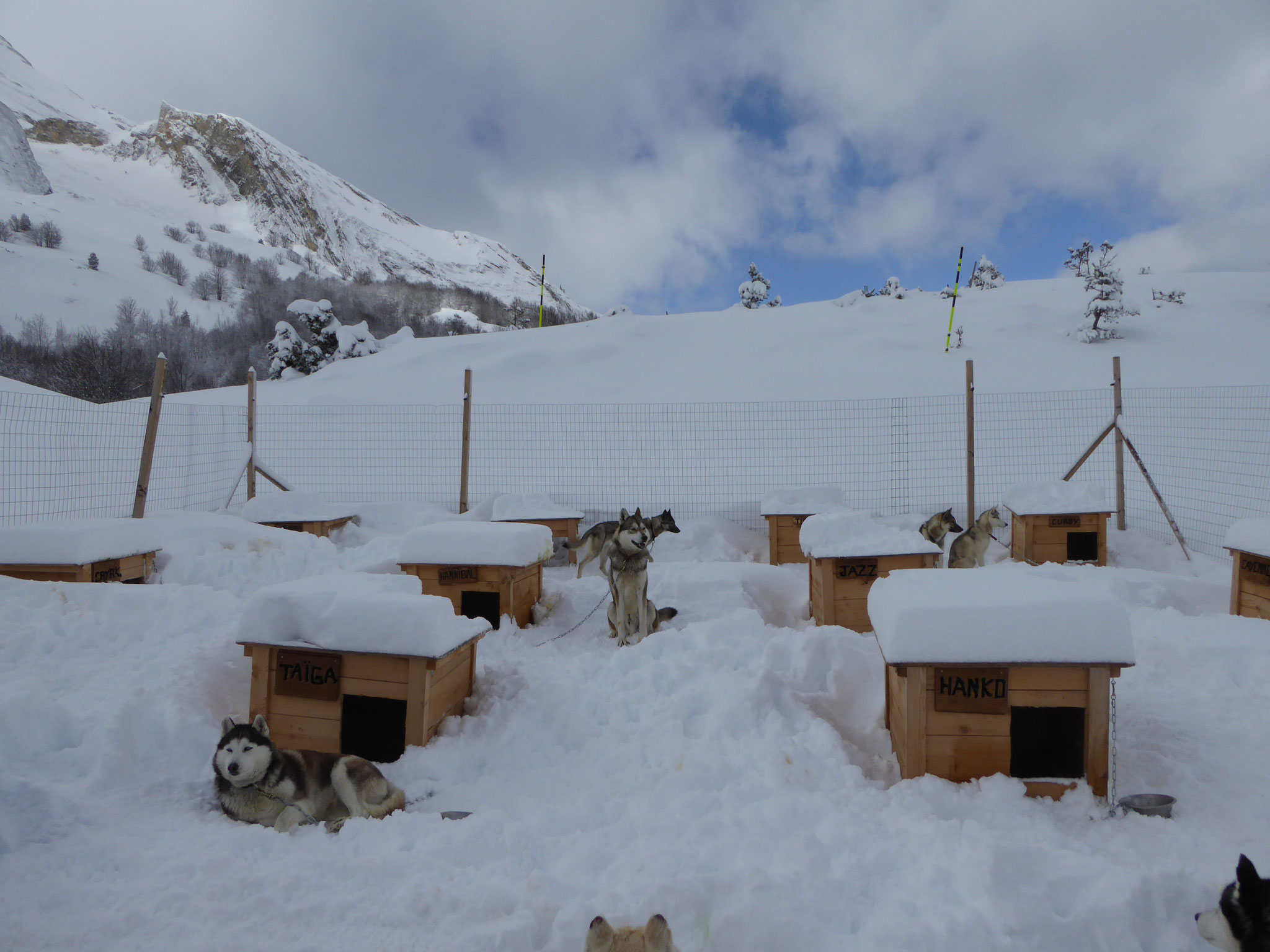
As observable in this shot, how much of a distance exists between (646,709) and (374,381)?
43.8ft

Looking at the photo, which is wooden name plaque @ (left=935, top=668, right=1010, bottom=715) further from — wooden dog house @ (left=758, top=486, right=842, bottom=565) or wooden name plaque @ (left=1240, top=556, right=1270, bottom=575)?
wooden dog house @ (left=758, top=486, right=842, bottom=565)

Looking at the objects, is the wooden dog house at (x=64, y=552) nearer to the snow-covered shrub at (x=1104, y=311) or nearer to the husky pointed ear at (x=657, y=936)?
the husky pointed ear at (x=657, y=936)

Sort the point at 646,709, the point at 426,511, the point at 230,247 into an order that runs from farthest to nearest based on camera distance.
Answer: the point at 230,247, the point at 426,511, the point at 646,709

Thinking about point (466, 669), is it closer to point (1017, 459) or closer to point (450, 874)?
point (450, 874)

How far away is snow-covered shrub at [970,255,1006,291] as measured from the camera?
3106 centimetres

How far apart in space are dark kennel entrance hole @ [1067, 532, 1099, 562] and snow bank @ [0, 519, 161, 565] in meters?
7.92

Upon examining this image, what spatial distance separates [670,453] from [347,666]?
6.77m

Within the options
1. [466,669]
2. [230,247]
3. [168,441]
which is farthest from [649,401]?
[230,247]

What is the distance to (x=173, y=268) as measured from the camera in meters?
31.8

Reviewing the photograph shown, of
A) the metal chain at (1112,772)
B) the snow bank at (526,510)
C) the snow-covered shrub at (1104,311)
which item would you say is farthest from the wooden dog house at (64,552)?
the snow-covered shrub at (1104,311)

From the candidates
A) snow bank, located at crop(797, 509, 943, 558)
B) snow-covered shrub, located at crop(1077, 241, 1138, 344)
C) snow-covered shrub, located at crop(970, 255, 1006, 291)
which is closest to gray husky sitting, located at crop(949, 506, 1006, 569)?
snow bank, located at crop(797, 509, 943, 558)

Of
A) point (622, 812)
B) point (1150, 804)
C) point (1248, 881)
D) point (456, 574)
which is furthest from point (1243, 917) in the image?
point (456, 574)

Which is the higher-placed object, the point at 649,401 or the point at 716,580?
the point at 649,401

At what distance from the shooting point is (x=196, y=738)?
2678mm
